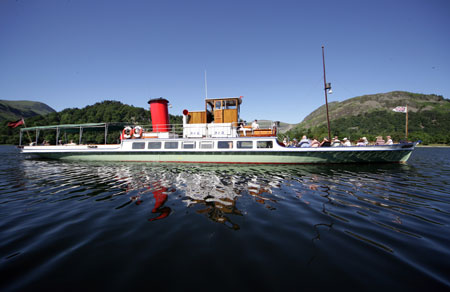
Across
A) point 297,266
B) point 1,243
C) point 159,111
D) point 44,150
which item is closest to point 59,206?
point 1,243

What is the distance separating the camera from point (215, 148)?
14.8m

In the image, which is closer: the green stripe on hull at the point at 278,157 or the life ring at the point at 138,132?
the green stripe on hull at the point at 278,157

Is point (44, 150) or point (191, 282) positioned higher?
point (44, 150)

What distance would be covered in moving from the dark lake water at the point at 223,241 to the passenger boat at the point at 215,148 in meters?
7.61

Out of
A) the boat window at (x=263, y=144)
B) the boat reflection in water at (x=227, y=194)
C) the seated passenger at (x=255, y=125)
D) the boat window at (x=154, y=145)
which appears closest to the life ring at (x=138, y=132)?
the boat window at (x=154, y=145)

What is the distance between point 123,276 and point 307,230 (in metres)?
3.44

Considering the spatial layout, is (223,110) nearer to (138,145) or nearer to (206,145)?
(206,145)

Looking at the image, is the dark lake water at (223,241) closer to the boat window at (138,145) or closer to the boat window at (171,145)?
the boat window at (171,145)

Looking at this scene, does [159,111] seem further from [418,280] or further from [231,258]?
[418,280]

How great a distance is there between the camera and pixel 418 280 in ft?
7.81

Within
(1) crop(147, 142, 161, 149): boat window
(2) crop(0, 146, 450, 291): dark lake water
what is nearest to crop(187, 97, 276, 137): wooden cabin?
(1) crop(147, 142, 161, 149): boat window

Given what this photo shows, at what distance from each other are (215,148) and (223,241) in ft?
38.1

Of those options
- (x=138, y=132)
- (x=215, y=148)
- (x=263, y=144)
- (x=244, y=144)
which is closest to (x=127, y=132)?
(x=138, y=132)

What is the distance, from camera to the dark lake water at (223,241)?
2354mm
